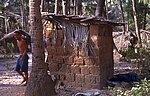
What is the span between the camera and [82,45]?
8.38 meters

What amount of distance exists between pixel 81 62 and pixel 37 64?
5.64 ft

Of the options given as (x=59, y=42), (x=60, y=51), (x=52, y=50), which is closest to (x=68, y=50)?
(x=60, y=51)

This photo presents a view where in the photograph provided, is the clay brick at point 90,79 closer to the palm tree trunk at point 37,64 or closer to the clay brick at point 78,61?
the clay brick at point 78,61

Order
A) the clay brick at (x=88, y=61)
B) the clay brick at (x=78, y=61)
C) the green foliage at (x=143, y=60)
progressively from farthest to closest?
the green foliage at (x=143, y=60)
the clay brick at (x=78, y=61)
the clay brick at (x=88, y=61)

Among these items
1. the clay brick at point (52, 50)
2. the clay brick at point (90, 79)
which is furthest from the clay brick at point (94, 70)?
the clay brick at point (52, 50)

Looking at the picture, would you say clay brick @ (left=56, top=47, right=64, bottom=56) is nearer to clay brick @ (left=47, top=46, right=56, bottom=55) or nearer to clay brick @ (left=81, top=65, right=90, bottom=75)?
clay brick @ (left=47, top=46, right=56, bottom=55)

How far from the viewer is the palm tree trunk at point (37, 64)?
703 cm

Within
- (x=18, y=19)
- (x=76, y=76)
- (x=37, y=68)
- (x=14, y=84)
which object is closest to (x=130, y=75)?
(x=76, y=76)

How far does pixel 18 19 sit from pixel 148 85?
83.1 feet

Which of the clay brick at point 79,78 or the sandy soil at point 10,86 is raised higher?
the clay brick at point 79,78

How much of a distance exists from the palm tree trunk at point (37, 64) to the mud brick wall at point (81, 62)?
4.96ft

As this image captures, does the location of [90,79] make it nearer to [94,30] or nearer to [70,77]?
Result: [70,77]

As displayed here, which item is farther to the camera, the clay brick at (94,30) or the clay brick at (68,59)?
the clay brick at (68,59)

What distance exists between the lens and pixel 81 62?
8.48 m
